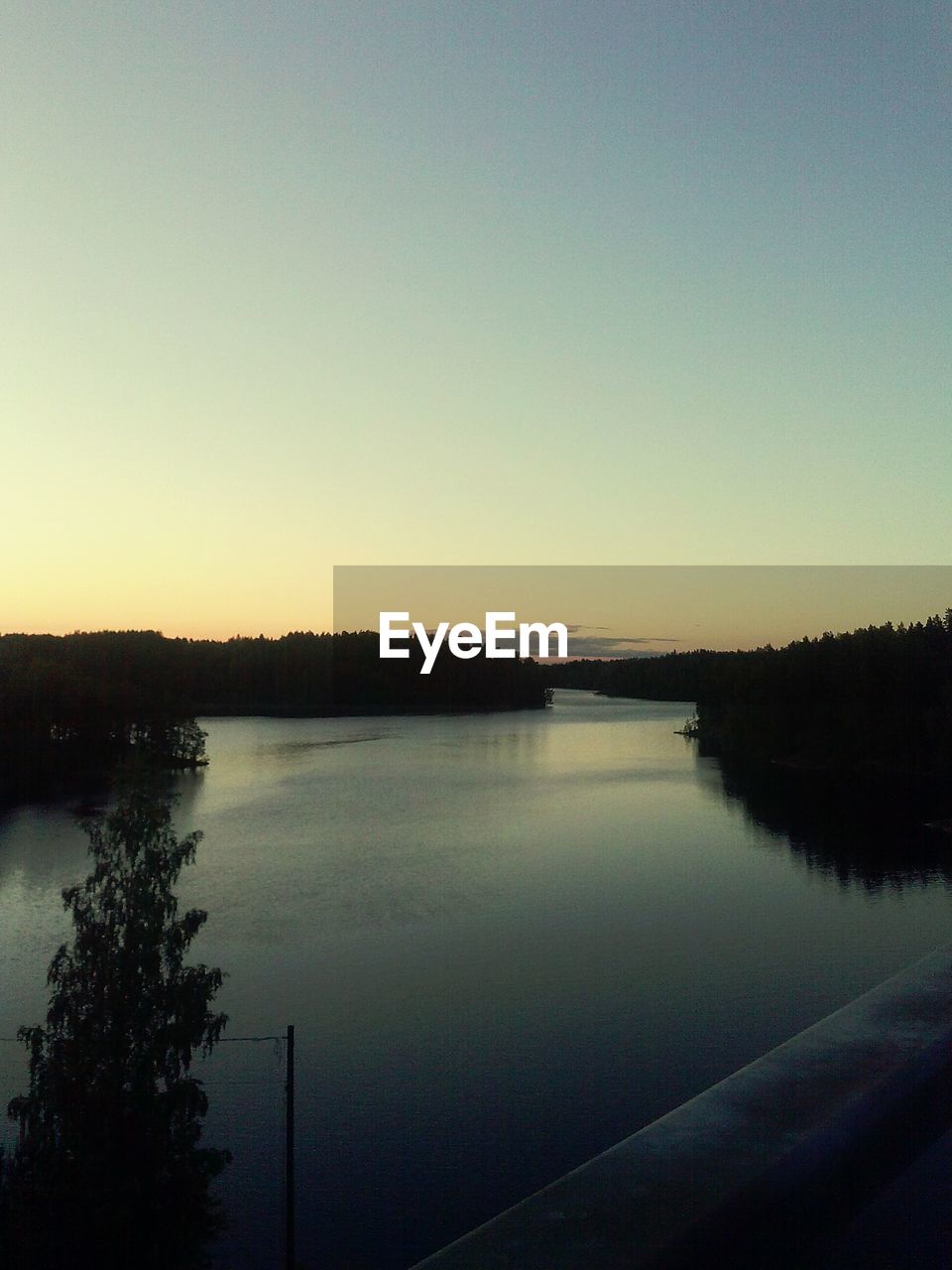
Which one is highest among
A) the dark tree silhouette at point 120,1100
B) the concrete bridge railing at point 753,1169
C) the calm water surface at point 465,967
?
the concrete bridge railing at point 753,1169

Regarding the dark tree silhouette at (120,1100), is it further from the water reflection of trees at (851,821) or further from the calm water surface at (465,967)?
the water reflection of trees at (851,821)

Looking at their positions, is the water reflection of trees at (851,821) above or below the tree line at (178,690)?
below

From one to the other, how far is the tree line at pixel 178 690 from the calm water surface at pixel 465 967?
4021mm

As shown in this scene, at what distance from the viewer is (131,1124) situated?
888cm

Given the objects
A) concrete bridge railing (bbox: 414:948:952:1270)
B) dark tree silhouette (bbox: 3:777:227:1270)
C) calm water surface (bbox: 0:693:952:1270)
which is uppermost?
concrete bridge railing (bbox: 414:948:952:1270)

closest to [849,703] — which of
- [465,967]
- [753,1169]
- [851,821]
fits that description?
[851,821]

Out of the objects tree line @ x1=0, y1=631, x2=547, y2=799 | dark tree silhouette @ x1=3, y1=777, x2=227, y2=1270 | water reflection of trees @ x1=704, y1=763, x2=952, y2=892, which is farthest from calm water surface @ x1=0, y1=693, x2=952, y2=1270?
tree line @ x1=0, y1=631, x2=547, y2=799

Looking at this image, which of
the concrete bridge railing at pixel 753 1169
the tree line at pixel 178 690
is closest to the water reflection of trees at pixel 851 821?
the tree line at pixel 178 690

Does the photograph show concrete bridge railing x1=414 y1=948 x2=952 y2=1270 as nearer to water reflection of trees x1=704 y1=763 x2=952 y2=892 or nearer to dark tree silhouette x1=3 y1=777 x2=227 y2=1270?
dark tree silhouette x1=3 y1=777 x2=227 y2=1270

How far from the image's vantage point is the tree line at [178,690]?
128ft

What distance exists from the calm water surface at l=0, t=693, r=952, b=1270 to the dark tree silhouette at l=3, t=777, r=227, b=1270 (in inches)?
34.0

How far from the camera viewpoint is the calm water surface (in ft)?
33.6

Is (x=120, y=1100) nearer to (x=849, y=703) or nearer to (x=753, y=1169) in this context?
(x=753, y=1169)

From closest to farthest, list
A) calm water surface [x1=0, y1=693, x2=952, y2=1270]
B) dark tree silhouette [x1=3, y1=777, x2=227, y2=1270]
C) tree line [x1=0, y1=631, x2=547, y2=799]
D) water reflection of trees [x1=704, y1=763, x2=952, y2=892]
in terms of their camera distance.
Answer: dark tree silhouette [x1=3, y1=777, x2=227, y2=1270] → calm water surface [x1=0, y1=693, x2=952, y2=1270] → water reflection of trees [x1=704, y1=763, x2=952, y2=892] → tree line [x1=0, y1=631, x2=547, y2=799]
